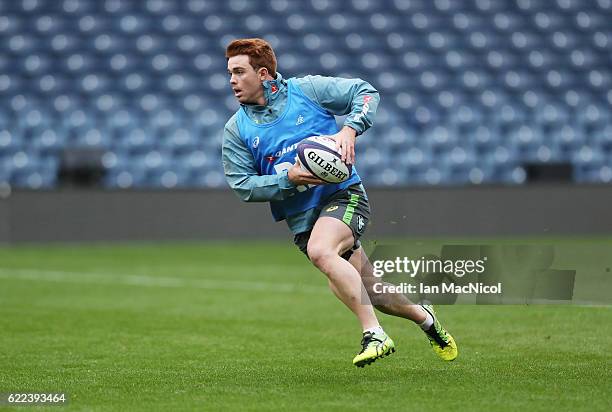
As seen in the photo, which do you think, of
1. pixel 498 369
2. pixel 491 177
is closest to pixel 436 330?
pixel 498 369

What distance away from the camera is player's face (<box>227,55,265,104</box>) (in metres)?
6.41

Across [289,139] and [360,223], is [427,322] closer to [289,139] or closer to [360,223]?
[360,223]

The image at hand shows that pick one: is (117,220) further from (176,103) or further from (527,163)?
(527,163)

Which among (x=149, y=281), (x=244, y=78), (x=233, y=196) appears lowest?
(x=233, y=196)

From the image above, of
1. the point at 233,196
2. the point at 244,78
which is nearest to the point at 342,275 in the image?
the point at 244,78

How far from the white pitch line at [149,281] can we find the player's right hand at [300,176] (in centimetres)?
612

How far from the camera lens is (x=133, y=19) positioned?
74.3 feet

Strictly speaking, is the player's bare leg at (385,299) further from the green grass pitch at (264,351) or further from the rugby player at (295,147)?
the green grass pitch at (264,351)

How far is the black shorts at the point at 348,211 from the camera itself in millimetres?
6348

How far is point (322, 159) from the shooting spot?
6.03 meters

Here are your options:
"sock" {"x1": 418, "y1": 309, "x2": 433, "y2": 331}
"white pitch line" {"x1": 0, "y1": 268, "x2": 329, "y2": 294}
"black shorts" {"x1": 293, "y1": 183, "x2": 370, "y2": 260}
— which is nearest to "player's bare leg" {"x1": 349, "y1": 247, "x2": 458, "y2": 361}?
"sock" {"x1": 418, "y1": 309, "x2": 433, "y2": 331}

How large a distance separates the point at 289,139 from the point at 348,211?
562 millimetres

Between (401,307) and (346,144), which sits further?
(401,307)

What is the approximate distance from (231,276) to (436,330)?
750 cm
